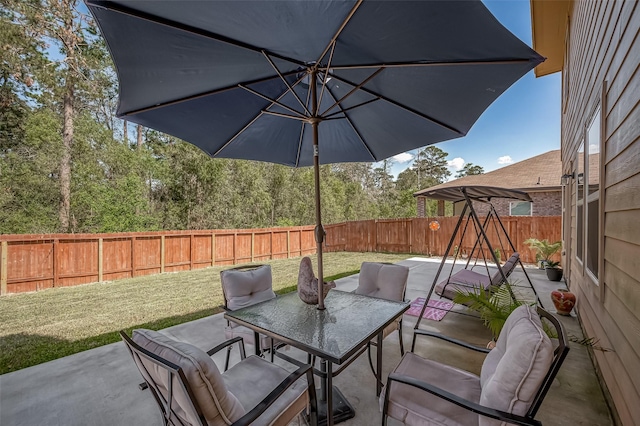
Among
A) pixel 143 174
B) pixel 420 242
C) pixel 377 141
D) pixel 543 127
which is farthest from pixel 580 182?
pixel 543 127

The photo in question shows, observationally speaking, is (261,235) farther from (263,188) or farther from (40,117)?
(40,117)

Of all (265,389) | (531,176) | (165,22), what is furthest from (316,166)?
(531,176)

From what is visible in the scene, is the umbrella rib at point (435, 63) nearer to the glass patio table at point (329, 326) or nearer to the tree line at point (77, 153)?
the glass patio table at point (329, 326)

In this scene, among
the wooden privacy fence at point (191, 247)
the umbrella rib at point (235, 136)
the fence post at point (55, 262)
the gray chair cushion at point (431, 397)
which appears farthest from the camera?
the fence post at point (55, 262)

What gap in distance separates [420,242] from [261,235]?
20.9 feet

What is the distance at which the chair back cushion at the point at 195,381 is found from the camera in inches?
44.2

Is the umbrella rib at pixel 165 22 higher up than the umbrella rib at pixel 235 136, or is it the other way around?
the umbrella rib at pixel 165 22

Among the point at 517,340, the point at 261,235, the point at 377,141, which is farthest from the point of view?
the point at 261,235

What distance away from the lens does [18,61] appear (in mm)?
8203

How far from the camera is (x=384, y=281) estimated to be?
290 cm

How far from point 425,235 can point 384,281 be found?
8908 millimetres

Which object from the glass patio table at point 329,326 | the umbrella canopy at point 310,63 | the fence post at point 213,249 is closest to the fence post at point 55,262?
the fence post at point 213,249

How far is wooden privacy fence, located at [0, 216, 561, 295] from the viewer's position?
6.14 metres

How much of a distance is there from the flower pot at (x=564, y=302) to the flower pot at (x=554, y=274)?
254cm
